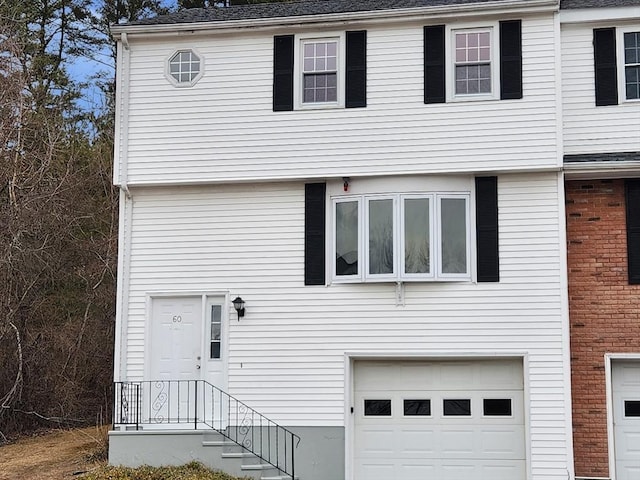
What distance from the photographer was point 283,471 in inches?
564

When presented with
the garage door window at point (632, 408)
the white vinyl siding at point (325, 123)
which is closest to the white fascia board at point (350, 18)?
the white vinyl siding at point (325, 123)

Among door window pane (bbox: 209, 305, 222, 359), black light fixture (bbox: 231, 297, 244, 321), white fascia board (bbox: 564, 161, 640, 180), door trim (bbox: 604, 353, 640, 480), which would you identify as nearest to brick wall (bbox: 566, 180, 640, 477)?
door trim (bbox: 604, 353, 640, 480)

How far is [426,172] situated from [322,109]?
83.8 inches

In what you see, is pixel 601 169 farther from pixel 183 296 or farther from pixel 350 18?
pixel 183 296

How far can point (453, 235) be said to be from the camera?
1442 cm

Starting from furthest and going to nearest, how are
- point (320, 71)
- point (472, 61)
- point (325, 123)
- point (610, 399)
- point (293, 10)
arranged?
point (293, 10), point (320, 71), point (325, 123), point (472, 61), point (610, 399)

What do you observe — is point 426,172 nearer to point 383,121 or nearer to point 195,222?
point 383,121

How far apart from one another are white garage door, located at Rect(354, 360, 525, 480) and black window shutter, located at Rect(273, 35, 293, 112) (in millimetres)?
4714

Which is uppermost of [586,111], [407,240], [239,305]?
[586,111]

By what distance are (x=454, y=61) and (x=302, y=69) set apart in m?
2.64

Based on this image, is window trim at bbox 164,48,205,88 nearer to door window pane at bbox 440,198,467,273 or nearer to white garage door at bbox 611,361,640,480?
door window pane at bbox 440,198,467,273

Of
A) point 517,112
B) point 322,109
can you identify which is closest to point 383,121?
point 322,109

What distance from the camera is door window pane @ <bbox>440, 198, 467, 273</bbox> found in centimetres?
1437

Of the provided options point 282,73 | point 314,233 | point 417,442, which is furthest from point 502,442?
point 282,73
